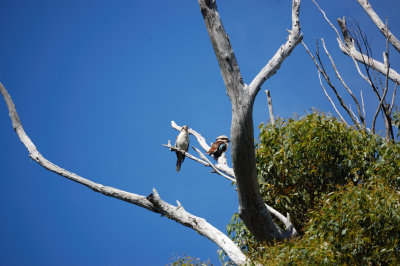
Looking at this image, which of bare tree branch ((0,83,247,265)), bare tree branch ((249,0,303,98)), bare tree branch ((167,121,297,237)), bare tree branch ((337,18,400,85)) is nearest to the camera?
bare tree branch ((249,0,303,98))

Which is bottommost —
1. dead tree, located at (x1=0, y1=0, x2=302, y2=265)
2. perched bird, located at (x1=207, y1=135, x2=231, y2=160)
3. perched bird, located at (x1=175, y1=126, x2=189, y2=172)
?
dead tree, located at (x1=0, y1=0, x2=302, y2=265)

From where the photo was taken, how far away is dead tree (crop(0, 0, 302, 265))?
14.3ft

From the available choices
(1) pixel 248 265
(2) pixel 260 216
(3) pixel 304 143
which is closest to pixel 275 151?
(3) pixel 304 143

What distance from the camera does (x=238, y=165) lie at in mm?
4562

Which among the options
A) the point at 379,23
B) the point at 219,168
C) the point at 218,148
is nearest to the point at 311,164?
the point at 219,168

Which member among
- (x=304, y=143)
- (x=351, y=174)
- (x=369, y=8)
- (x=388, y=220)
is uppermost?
(x=369, y=8)

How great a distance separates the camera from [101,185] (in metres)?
6.21

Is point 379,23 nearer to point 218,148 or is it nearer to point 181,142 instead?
point 218,148

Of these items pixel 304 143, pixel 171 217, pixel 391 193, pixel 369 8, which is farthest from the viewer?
pixel 369 8

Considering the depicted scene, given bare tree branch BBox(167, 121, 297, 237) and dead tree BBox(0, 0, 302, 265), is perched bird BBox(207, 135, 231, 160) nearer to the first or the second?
bare tree branch BBox(167, 121, 297, 237)

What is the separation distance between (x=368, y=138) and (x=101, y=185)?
3950 mm

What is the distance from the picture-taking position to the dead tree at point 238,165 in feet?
14.3

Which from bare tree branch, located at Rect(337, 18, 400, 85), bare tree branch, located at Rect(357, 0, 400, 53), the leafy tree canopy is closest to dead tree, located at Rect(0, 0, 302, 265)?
the leafy tree canopy

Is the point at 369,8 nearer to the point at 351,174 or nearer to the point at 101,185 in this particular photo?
the point at 351,174
